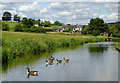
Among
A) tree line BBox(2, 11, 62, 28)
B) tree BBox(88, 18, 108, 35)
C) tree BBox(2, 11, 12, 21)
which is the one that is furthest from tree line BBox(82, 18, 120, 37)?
tree BBox(2, 11, 12, 21)

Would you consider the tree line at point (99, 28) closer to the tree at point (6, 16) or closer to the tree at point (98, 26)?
the tree at point (98, 26)

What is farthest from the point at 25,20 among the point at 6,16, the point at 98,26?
the point at 98,26

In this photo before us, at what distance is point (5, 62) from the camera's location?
2941 cm

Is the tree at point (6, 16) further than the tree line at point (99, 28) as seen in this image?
Yes

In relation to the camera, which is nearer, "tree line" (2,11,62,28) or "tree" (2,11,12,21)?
"tree line" (2,11,62,28)

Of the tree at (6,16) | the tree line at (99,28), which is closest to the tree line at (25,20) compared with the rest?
the tree at (6,16)

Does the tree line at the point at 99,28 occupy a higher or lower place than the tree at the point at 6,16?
lower

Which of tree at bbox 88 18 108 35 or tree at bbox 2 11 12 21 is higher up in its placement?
tree at bbox 2 11 12 21

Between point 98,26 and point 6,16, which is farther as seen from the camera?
point 6,16

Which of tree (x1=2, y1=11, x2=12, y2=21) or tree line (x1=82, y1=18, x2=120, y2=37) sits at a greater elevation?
tree (x1=2, y1=11, x2=12, y2=21)

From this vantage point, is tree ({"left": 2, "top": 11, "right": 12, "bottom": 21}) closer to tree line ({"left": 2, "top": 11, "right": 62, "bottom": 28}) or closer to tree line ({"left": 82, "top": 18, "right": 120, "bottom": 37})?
tree line ({"left": 2, "top": 11, "right": 62, "bottom": 28})

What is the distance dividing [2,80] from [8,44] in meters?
15.3

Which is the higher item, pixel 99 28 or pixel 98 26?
pixel 98 26

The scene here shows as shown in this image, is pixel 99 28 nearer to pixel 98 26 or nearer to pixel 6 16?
pixel 98 26
